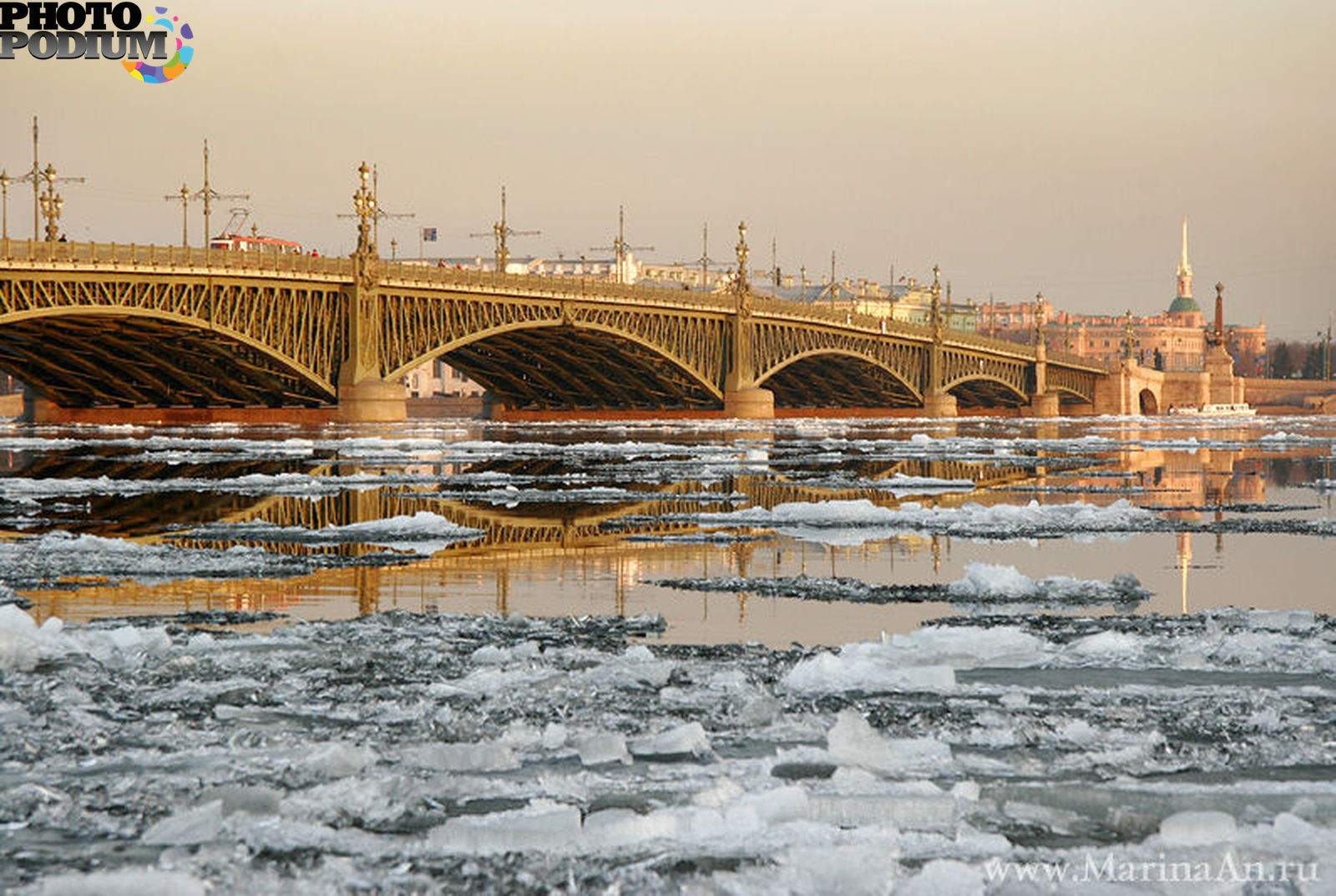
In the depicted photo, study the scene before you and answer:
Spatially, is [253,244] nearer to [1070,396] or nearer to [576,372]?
[576,372]

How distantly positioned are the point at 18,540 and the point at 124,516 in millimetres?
3259

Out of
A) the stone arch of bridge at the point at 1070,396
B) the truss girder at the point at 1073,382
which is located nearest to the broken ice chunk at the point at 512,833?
the stone arch of bridge at the point at 1070,396

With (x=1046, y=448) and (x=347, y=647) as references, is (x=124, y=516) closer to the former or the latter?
(x=347, y=647)

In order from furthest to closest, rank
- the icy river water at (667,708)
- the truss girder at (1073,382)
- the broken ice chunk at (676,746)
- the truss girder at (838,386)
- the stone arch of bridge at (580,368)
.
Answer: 1. the truss girder at (1073,382)
2. the truss girder at (838,386)
3. the stone arch of bridge at (580,368)
4. the broken ice chunk at (676,746)
5. the icy river water at (667,708)

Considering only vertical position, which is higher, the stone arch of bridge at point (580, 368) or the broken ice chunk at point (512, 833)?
the stone arch of bridge at point (580, 368)

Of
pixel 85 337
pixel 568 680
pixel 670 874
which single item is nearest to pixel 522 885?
pixel 670 874

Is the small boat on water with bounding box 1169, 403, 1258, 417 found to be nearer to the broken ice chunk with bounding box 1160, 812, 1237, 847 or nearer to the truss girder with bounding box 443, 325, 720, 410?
the truss girder with bounding box 443, 325, 720, 410

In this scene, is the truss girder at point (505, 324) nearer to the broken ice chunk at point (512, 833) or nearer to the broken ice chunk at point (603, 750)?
the broken ice chunk at point (603, 750)

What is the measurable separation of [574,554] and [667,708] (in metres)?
7.37

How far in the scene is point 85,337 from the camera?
6350 cm

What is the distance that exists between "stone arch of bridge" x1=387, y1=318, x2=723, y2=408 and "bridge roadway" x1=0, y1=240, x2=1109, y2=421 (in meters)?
0.13

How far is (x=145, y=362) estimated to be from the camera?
2662 inches

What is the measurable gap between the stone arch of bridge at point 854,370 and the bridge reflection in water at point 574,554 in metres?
66.0

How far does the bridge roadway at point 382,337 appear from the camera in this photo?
58875mm
